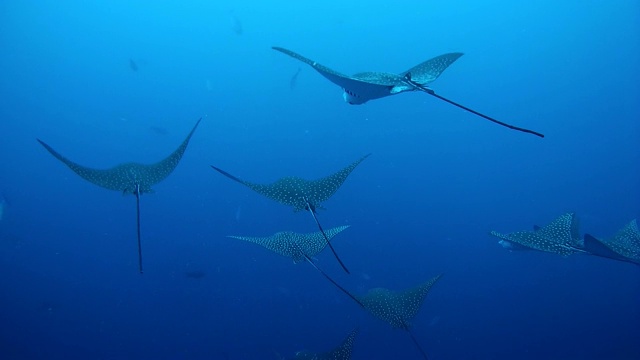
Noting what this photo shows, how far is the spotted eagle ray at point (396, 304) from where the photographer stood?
4.68 meters

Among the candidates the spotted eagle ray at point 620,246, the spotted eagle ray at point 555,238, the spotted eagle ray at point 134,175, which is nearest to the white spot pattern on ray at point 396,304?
the spotted eagle ray at point 555,238

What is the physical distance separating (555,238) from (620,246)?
72 centimetres

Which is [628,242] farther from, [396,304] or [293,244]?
[293,244]

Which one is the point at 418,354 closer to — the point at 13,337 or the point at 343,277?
the point at 343,277

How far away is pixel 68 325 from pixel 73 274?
1518 millimetres

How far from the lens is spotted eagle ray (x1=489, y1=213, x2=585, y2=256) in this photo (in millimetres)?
4867

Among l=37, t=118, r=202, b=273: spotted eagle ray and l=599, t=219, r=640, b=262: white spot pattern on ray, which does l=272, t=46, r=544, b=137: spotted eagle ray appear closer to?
l=37, t=118, r=202, b=273: spotted eagle ray

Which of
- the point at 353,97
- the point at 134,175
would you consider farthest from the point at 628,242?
the point at 134,175

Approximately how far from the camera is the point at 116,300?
925 centimetres

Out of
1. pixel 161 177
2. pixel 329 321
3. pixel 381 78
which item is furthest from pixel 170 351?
pixel 381 78

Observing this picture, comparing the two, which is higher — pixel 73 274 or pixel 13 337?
pixel 73 274

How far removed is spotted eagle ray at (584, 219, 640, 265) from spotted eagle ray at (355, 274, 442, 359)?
1589 millimetres

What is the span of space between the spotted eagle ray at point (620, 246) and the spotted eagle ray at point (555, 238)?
0.33 meters

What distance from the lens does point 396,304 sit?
15.7ft
